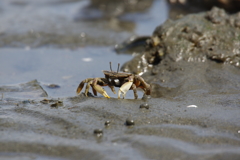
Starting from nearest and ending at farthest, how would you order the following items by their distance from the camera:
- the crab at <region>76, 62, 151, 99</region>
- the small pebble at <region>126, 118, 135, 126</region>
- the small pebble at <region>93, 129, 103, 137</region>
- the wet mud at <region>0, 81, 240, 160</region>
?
the wet mud at <region>0, 81, 240, 160</region> → the small pebble at <region>93, 129, 103, 137</region> → the small pebble at <region>126, 118, 135, 126</region> → the crab at <region>76, 62, 151, 99</region>

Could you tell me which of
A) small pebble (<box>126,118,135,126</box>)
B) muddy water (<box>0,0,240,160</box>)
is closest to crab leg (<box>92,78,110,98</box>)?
muddy water (<box>0,0,240,160</box>)

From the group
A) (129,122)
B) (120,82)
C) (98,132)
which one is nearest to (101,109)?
(129,122)

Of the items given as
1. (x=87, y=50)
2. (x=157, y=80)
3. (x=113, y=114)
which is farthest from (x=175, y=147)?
(x=87, y=50)

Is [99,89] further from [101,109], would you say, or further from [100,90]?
[101,109]

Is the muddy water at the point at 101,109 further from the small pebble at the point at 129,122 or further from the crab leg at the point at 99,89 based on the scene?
the crab leg at the point at 99,89

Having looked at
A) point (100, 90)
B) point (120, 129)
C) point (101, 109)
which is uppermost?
point (100, 90)

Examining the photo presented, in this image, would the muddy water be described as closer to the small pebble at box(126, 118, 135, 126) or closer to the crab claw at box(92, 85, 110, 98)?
the small pebble at box(126, 118, 135, 126)

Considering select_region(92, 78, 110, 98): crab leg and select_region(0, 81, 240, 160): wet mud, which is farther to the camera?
select_region(92, 78, 110, 98): crab leg

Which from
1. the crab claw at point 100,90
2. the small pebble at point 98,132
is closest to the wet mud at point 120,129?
the small pebble at point 98,132

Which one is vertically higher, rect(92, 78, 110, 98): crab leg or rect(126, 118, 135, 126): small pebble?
rect(92, 78, 110, 98): crab leg
